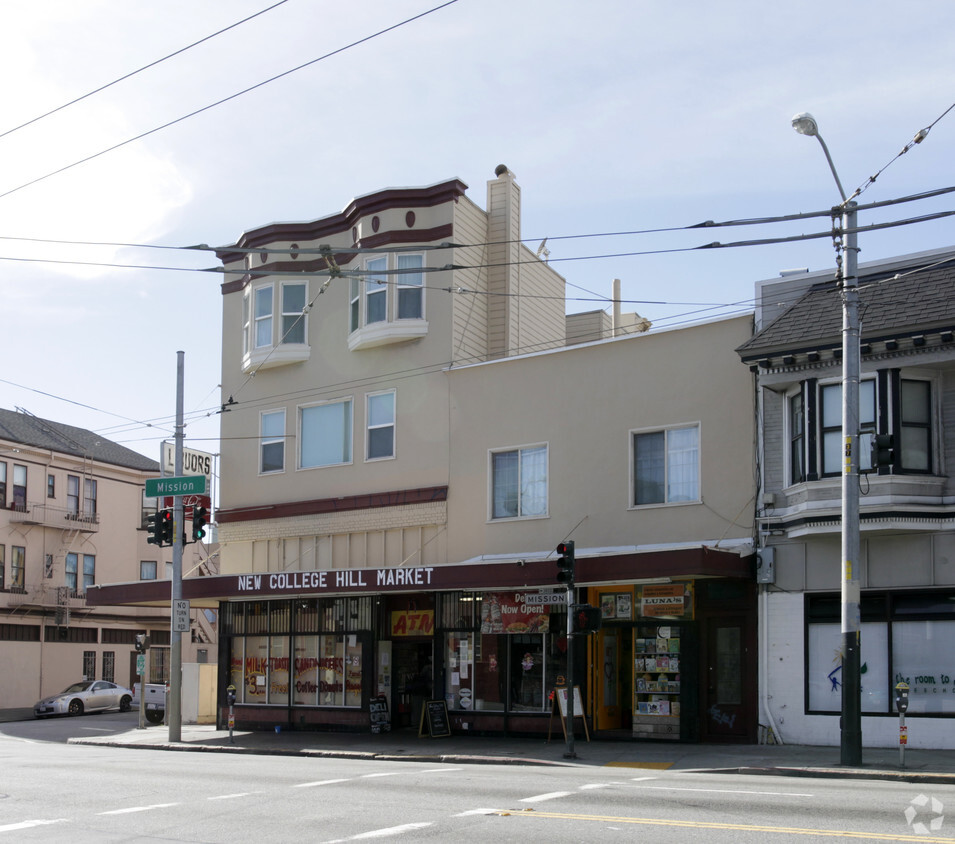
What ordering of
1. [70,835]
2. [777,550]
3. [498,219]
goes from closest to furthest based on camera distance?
[70,835], [777,550], [498,219]

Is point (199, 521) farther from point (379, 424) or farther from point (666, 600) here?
point (666, 600)

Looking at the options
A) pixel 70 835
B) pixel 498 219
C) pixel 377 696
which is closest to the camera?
pixel 70 835

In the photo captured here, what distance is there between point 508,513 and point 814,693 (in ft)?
25.1

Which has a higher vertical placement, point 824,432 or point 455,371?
point 455,371

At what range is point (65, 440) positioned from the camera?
5172 centimetres

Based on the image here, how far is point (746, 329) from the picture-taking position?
21.9 metres

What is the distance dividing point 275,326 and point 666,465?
11.4 metres

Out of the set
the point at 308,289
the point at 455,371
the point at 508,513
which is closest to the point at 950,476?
the point at 508,513

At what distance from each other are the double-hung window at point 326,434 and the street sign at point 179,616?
16.0 ft

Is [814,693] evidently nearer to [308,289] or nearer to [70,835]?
[70,835]

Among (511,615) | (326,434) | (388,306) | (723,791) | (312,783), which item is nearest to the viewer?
(723,791)

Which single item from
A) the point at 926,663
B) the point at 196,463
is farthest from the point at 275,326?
the point at 926,663

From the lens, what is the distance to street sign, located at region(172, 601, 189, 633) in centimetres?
2536

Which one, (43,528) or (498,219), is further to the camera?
(43,528)
